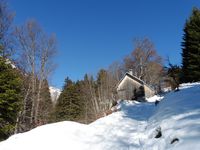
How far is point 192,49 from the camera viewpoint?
42.4 m

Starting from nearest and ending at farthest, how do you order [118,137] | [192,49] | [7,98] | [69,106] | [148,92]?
[118,137] → [7,98] → [192,49] → [148,92] → [69,106]

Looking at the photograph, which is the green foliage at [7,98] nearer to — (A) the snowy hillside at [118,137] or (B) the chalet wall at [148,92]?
(A) the snowy hillside at [118,137]

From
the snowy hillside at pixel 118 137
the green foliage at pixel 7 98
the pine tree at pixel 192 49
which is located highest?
the pine tree at pixel 192 49

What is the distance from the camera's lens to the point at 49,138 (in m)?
13.0

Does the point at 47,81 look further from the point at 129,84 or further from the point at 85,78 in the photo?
the point at 85,78

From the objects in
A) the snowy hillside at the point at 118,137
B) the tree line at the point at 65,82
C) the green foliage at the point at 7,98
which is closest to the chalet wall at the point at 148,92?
the tree line at the point at 65,82

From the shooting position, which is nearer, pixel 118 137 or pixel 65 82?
pixel 118 137

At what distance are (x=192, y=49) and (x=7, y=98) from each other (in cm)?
3063

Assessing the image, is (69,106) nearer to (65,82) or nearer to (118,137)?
(65,82)

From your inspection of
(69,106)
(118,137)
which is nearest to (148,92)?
(69,106)

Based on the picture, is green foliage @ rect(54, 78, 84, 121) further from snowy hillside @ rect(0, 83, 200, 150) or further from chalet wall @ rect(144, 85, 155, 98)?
snowy hillside @ rect(0, 83, 200, 150)

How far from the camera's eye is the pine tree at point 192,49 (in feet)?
134

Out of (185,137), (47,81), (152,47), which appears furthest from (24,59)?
(152,47)

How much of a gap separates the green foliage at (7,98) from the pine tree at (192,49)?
1072 inches
